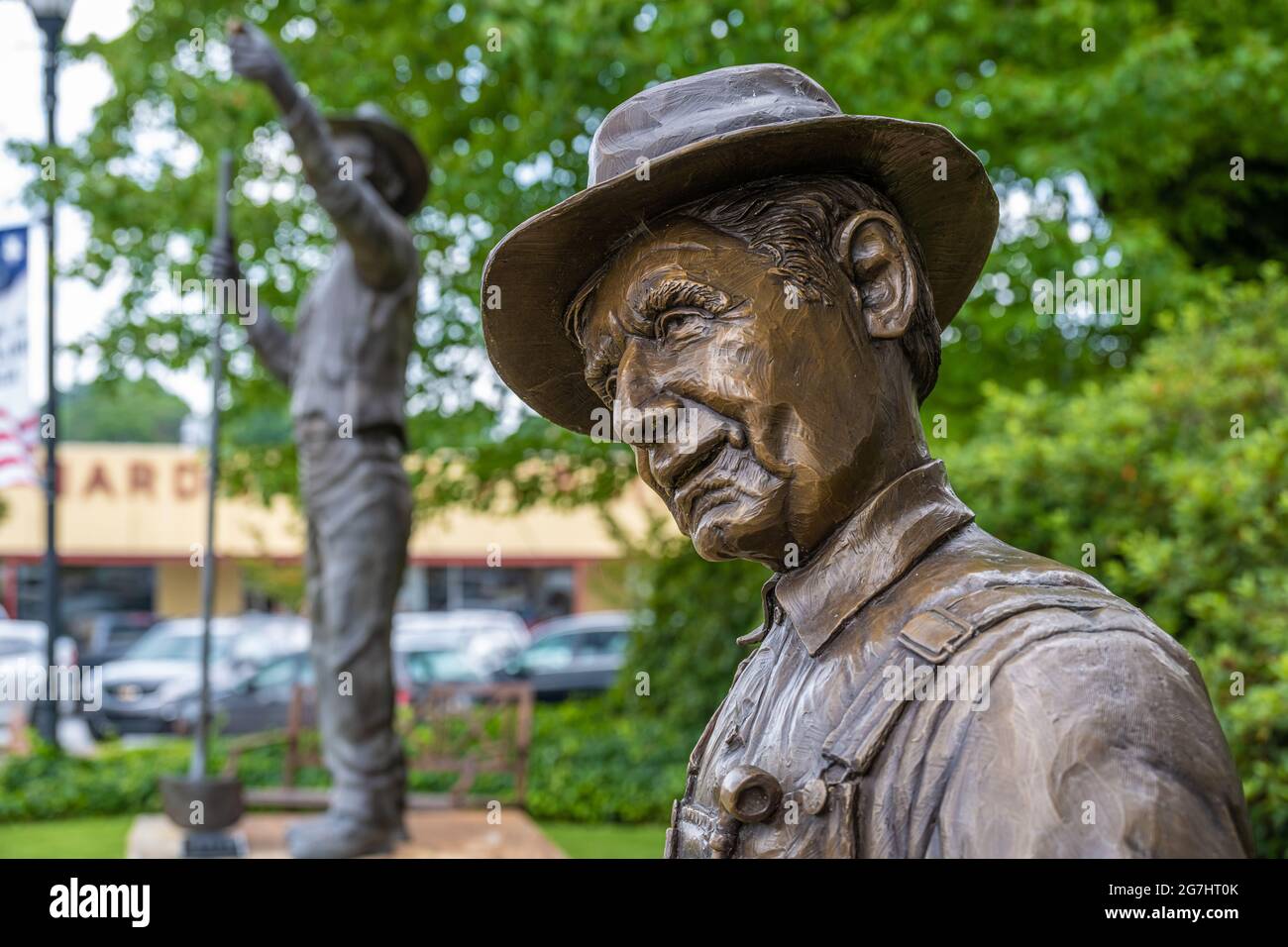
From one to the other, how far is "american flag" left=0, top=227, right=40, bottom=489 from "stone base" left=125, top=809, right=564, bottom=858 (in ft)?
7.81

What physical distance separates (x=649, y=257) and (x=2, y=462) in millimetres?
8109

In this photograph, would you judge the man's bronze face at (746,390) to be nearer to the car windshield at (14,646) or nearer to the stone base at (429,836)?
the stone base at (429,836)

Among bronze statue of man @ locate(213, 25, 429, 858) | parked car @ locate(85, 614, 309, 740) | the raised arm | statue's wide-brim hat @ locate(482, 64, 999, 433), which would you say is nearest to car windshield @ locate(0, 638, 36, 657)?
parked car @ locate(85, 614, 309, 740)

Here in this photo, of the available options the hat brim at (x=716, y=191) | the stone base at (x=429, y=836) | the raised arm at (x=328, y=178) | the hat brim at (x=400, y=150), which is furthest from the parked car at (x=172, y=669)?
the hat brim at (x=716, y=191)

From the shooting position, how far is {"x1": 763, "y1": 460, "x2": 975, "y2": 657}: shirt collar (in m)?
1.74

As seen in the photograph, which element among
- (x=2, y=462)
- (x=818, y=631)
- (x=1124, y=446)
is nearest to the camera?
(x=818, y=631)

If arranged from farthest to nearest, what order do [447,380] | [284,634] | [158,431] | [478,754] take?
1. [158,431]
2. [284,634]
3. [447,380]
4. [478,754]

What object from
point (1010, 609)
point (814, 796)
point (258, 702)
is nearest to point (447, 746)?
point (258, 702)

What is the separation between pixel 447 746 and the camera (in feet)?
32.9

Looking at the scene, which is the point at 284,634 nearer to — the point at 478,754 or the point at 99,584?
the point at 478,754

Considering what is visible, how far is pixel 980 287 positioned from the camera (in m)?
8.90

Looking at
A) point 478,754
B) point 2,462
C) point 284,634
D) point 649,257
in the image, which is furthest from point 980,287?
point 284,634

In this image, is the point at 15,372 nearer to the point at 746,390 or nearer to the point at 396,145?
Answer: the point at 396,145
